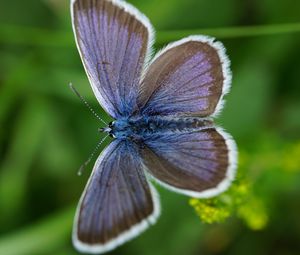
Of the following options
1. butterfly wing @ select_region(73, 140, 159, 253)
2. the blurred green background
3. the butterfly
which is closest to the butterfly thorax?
the butterfly

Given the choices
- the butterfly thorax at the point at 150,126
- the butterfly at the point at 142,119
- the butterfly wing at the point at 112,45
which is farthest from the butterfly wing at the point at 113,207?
the butterfly wing at the point at 112,45

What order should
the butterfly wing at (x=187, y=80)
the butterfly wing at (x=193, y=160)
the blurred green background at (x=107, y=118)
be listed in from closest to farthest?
the butterfly wing at (x=193, y=160)
the butterfly wing at (x=187, y=80)
the blurred green background at (x=107, y=118)

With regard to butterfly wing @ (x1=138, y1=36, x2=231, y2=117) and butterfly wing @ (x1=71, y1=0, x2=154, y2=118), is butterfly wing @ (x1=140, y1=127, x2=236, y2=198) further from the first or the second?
butterfly wing @ (x1=71, y1=0, x2=154, y2=118)

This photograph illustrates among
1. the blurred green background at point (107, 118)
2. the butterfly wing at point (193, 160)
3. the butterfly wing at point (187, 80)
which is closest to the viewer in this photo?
the butterfly wing at point (193, 160)

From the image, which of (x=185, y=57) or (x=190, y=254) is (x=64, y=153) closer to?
(x=190, y=254)

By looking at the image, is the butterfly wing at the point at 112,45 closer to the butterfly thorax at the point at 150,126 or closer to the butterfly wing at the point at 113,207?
the butterfly thorax at the point at 150,126

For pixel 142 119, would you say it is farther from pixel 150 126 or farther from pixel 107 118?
pixel 107 118

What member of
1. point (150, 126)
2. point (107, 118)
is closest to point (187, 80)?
point (150, 126)

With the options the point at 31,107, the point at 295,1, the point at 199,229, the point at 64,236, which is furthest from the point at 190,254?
the point at 295,1

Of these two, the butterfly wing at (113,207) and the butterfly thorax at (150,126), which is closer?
the butterfly wing at (113,207)
